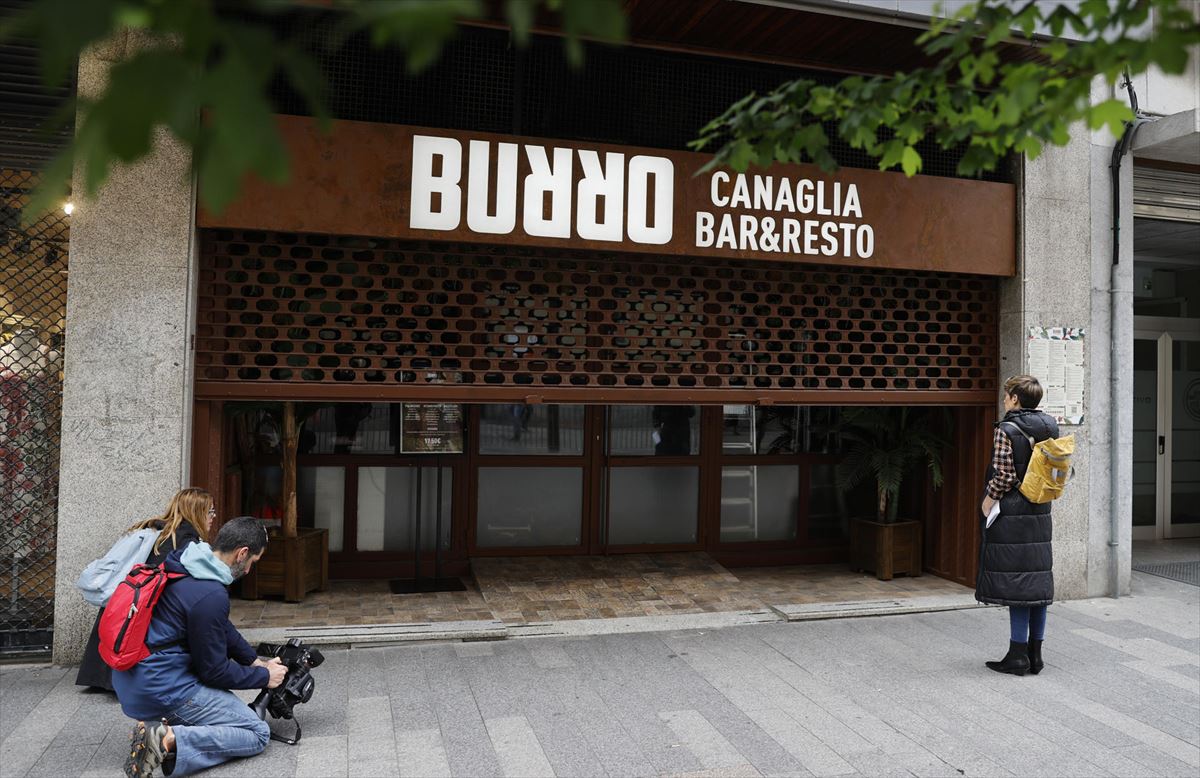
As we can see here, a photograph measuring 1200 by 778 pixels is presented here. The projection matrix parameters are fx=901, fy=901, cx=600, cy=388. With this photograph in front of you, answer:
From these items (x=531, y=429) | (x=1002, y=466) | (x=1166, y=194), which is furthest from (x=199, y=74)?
(x=1166, y=194)

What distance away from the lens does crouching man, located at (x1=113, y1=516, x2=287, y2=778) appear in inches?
173

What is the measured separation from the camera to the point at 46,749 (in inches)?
190

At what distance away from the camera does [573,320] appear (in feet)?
24.3

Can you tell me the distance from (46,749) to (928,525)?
7.74 metres

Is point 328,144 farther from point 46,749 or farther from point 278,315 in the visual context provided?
point 46,749

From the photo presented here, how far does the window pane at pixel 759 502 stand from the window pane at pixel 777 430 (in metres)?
0.22

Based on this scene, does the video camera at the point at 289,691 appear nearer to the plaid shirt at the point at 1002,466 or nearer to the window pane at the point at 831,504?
the plaid shirt at the point at 1002,466

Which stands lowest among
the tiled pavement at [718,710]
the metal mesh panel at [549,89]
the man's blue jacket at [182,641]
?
the tiled pavement at [718,710]

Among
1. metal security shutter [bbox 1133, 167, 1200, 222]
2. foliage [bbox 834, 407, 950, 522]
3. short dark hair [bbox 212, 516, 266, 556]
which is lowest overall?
short dark hair [bbox 212, 516, 266, 556]

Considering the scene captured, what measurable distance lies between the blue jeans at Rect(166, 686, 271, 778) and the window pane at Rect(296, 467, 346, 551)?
381 cm

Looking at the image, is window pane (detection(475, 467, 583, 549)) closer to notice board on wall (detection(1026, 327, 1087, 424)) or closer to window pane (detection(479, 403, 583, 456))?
window pane (detection(479, 403, 583, 456))

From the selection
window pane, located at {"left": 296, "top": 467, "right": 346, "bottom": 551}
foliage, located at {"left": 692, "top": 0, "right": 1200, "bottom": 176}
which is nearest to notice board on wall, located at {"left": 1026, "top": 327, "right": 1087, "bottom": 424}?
foliage, located at {"left": 692, "top": 0, "right": 1200, "bottom": 176}

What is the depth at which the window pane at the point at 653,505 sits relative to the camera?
9.31 meters

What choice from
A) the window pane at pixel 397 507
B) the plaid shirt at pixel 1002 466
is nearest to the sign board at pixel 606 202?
the plaid shirt at pixel 1002 466
